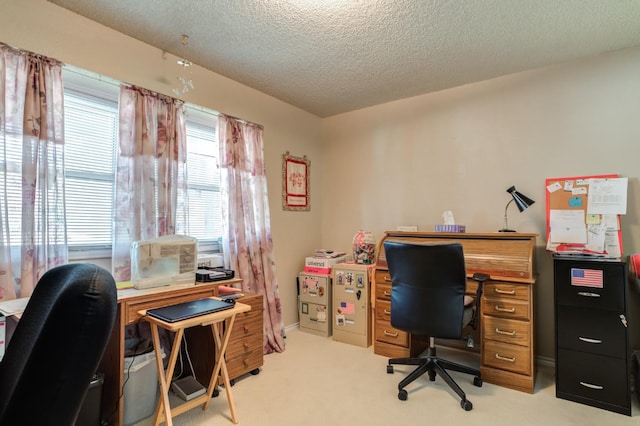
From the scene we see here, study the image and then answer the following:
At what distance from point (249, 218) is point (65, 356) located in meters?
2.41

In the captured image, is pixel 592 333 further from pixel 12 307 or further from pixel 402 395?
pixel 12 307

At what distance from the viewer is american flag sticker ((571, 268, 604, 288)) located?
2105mm

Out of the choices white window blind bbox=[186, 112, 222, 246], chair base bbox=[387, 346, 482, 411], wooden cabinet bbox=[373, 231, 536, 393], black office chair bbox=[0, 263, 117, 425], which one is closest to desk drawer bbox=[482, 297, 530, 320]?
wooden cabinet bbox=[373, 231, 536, 393]

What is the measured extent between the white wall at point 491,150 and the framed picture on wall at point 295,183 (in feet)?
1.23

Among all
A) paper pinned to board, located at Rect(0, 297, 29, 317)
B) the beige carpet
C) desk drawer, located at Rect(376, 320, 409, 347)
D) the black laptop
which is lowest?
the beige carpet

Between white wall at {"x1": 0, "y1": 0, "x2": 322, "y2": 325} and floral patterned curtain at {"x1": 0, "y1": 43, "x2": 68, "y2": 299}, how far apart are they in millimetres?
171

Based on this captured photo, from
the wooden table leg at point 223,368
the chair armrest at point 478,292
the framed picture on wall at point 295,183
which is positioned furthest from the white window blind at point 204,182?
Answer: the chair armrest at point 478,292

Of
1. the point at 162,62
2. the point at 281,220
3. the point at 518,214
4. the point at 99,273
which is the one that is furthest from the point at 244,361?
the point at 518,214

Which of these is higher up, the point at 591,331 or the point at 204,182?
the point at 204,182

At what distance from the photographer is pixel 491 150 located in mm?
3033

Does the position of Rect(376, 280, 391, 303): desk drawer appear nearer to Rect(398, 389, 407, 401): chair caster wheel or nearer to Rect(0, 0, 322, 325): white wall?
Rect(398, 389, 407, 401): chair caster wheel

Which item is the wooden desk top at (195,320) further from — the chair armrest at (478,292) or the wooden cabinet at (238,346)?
the chair armrest at (478,292)

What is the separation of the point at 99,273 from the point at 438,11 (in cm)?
226

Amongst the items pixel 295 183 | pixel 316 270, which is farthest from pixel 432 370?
pixel 295 183
